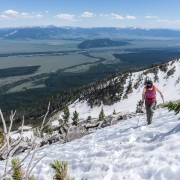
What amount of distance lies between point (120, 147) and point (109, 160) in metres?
1.15

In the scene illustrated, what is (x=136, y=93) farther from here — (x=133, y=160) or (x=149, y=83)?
(x=133, y=160)

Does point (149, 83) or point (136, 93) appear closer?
point (149, 83)

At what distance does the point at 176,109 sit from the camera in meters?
8.49

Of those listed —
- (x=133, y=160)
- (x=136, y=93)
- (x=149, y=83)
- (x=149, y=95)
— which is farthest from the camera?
(x=136, y=93)

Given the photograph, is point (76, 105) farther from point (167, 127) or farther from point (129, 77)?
point (167, 127)

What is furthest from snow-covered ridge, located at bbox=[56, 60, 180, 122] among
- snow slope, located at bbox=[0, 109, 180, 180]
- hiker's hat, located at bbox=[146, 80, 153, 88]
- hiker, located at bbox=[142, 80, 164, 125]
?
snow slope, located at bbox=[0, 109, 180, 180]

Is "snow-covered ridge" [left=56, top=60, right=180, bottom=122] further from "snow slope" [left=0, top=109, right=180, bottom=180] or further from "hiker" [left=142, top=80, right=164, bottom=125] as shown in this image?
"snow slope" [left=0, top=109, right=180, bottom=180]

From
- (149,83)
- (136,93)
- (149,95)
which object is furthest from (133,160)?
(136,93)

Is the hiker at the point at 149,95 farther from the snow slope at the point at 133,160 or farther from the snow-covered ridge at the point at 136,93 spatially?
the snow-covered ridge at the point at 136,93

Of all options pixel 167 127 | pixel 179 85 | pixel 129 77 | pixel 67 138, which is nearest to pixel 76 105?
pixel 129 77

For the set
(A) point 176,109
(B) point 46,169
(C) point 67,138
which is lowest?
(C) point 67,138

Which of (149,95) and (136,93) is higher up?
(149,95)

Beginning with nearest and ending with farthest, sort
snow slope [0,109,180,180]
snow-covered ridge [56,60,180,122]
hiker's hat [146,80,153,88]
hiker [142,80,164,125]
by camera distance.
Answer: snow slope [0,109,180,180]
hiker's hat [146,80,153,88]
hiker [142,80,164,125]
snow-covered ridge [56,60,180,122]

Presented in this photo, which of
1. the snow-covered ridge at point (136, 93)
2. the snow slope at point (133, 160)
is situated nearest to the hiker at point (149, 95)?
the snow slope at point (133, 160)
